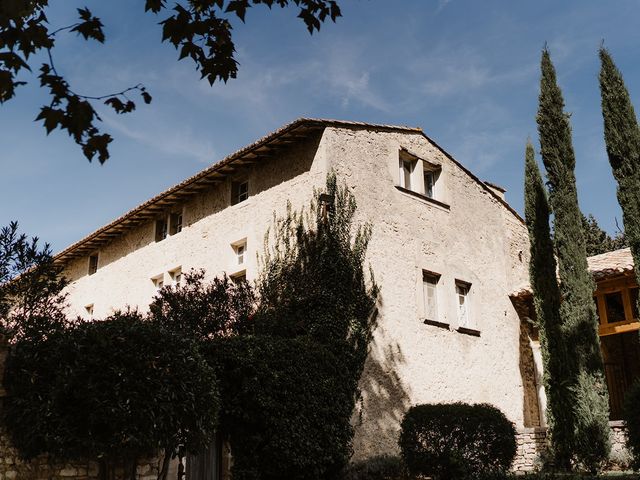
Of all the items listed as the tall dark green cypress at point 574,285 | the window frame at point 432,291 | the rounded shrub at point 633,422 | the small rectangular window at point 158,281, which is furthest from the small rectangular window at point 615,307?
the small rectangular window at point 158,281

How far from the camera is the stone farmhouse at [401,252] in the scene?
45.1 ft

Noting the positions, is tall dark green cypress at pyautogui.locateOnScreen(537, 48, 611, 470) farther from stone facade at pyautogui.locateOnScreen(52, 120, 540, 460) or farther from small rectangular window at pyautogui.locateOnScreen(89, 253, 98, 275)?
small rectangular window at pyautogui.locateOnScreen(89, 253, 98, 275)

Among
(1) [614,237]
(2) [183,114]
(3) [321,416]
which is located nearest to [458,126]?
(3) [321,416]

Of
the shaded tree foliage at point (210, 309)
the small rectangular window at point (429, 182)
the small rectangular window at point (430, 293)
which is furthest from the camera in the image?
the small rectangular window at point (429, 182)

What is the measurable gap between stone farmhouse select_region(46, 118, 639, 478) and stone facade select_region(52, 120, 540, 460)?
33 millimetres

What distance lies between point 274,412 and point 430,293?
5914 millimetres

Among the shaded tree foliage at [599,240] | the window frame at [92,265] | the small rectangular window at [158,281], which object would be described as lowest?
the small rectangular window at [158,281]

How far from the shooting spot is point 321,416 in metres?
11.1

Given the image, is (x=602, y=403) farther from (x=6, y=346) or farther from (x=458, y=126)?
(x=6, y=346)

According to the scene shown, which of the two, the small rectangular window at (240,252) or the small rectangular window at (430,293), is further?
the small rectangular window at (240,252)

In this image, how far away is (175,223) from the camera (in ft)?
58.3

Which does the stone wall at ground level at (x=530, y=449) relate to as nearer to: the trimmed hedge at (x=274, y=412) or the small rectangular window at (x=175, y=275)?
the trimmed hedge at (x=274, y=412)

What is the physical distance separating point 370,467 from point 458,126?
6.56 meters

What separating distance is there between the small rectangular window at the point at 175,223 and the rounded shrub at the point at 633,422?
12.1 metres
